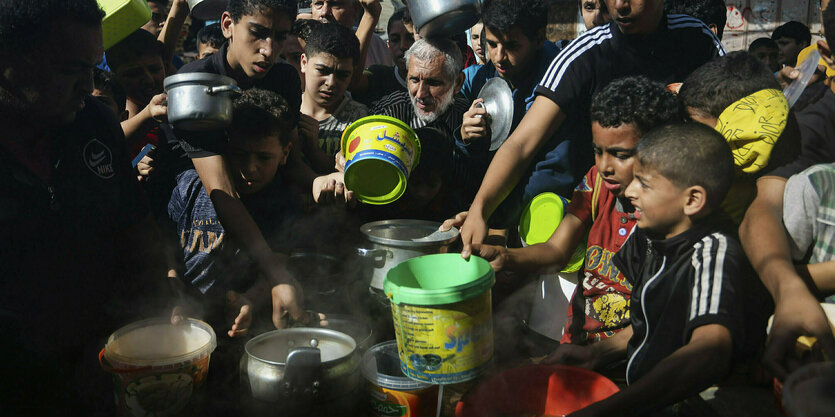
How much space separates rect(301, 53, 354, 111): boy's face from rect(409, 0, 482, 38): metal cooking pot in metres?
0.64

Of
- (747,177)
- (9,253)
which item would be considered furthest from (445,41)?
(9,253)

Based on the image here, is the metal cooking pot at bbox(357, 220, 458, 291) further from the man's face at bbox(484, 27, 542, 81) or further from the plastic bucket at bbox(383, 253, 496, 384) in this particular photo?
the man's face at bbox(484, 27, 542, 81)

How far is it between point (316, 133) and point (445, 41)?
1.18 m

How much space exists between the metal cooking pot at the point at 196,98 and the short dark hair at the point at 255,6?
78 centimetres

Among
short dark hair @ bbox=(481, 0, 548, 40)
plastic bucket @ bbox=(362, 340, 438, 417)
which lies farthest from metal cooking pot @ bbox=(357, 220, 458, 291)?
short dark hair @ bbox=(481, 0, 548, 40)

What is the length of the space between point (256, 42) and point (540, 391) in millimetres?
2528

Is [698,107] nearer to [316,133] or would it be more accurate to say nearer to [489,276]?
[489,276]

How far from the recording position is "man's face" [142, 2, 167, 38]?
5.37m

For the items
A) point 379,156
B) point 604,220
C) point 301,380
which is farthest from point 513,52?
point 301,380

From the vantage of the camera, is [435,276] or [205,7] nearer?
[435,276]

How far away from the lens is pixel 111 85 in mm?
3963

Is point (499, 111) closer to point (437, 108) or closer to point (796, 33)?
point (437, 108)

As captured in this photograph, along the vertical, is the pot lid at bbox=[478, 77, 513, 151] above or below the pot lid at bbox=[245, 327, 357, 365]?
above

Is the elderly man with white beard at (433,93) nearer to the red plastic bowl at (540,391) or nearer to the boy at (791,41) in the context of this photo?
the red plastic bowl at (540,391)
